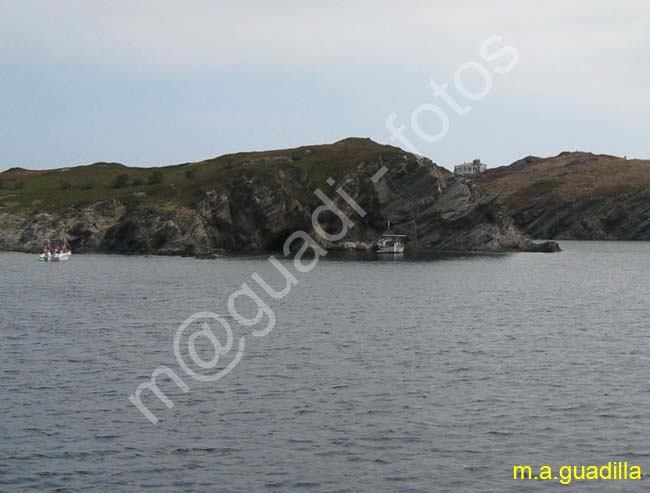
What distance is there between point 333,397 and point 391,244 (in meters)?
143

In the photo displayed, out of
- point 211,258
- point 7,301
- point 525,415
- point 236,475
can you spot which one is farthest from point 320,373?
point 211,258

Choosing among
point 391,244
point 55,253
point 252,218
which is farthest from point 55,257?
point 391,244

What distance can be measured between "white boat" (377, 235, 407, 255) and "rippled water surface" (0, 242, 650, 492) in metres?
88.3

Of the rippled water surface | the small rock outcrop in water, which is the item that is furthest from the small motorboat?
the rippled water surface

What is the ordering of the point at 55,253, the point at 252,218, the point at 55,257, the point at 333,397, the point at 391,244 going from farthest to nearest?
the point at 252,218 < the point at 391,244 < the point at 55,253 < the point at 55,257 < the point at 333,397

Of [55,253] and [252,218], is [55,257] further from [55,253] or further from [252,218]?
[252,218]

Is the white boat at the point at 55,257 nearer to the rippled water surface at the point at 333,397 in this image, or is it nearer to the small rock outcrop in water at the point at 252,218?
the small rock outcrop in water at the point at 252,218

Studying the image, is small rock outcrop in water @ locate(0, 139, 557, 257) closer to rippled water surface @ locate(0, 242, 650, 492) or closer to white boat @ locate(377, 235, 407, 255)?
white boat @ locate(377, 235, 407, 255)

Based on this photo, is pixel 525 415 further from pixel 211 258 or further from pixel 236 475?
pixel 211 258

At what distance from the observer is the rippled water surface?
31297mm

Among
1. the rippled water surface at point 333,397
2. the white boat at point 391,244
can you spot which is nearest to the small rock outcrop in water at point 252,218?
the white boat at point 391,244

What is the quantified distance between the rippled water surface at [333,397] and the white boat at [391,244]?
290ft

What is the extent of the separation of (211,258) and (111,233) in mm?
34934

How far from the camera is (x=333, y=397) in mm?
42469
